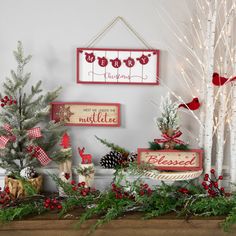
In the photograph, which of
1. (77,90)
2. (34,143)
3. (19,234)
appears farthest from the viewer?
(77,90)

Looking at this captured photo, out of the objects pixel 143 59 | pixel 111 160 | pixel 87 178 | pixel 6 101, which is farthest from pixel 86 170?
pixel 143 59

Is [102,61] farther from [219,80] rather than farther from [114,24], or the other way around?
[219,80]

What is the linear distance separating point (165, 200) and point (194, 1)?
0.91m

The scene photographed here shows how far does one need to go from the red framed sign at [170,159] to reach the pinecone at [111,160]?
6.5 inches

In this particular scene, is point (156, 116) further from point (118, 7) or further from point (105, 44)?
point (118, 7)

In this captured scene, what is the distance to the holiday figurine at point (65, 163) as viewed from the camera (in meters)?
1.63

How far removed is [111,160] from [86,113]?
0.25 m

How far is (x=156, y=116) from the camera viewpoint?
68.4 inches

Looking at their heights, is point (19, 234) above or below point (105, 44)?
below

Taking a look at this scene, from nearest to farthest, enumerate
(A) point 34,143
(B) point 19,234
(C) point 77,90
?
(B) point 19,234 → (A) point 34,143 → (C) point 77,90

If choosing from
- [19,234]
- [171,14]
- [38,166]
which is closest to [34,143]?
[38,166]

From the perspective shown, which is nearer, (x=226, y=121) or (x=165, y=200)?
(x=165, y=200)

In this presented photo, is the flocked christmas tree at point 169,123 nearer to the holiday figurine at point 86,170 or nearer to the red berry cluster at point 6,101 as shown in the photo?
the holiday figurine at point 86,170

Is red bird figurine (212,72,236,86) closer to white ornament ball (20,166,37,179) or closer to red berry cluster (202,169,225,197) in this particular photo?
red berry cluster (202,169,225,197)
